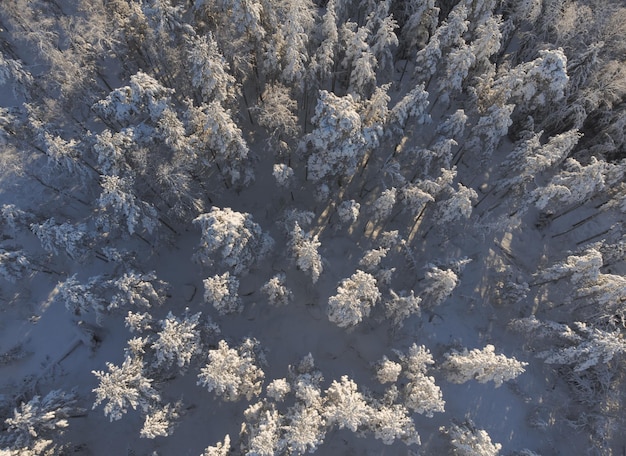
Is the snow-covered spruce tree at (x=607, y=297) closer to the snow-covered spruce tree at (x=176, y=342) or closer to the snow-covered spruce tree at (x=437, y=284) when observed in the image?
the snow-covered spruce tree at (x=437, y=284)

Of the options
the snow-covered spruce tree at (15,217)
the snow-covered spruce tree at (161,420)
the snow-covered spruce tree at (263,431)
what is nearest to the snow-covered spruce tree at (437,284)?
the snow-covered spruce tree at (263,431)

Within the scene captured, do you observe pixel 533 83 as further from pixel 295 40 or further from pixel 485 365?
pixel 485 365

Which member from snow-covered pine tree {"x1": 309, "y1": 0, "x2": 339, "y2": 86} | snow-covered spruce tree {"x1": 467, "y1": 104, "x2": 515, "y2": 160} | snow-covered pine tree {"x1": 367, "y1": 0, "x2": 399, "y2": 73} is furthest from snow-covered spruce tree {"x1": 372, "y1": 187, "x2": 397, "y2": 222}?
snow-covered pine tree {"x1": 367, "y1": 0, "x2": 399, "y2": 73}

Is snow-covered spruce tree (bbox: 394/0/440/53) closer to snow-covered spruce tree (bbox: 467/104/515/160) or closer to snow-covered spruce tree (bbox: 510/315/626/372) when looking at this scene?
snow-covered spruce tree (bbox: 467/104/515/160)

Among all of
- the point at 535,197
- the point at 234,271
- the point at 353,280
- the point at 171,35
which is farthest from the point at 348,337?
the point at 171,35

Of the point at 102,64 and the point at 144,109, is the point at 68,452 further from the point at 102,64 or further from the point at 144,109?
the point at 102,64

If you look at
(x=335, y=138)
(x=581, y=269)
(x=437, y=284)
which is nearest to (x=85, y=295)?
(x=335, y=138)
